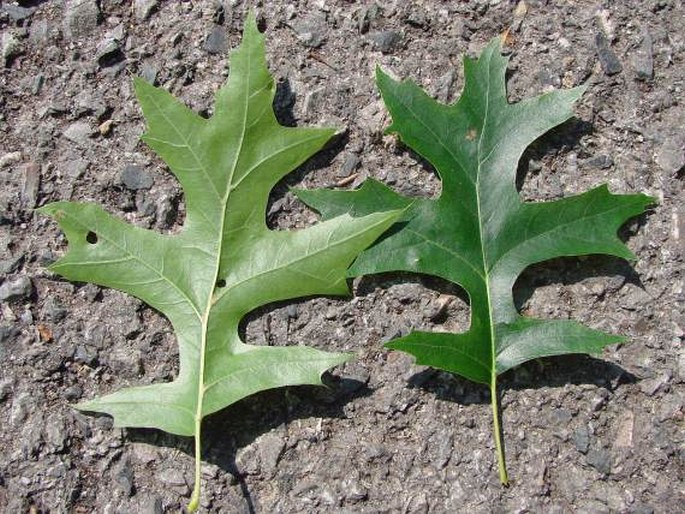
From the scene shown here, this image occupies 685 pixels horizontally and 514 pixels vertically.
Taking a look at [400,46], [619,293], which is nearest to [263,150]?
[400,46]

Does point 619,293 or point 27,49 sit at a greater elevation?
point 27,49

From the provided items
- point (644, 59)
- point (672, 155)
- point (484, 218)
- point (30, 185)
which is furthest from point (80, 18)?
point (672, 155)

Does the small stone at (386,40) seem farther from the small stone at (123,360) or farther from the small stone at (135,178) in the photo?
the small stone at (123,360)

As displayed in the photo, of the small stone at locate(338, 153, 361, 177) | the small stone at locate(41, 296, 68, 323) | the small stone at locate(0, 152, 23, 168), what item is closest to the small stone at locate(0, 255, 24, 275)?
the small stone at locate(41, 296, 68, 323)

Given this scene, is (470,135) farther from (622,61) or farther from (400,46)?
(622,61)

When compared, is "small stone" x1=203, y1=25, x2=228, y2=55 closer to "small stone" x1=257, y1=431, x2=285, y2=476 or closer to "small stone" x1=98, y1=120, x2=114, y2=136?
"small stone" x1=98, y1=120, x2=114, y2=136

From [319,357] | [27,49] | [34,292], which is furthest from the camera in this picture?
[27,49]

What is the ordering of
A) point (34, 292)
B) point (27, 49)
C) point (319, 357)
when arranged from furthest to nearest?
point (27, 49) → point (34, 292) → point (319, 357)
